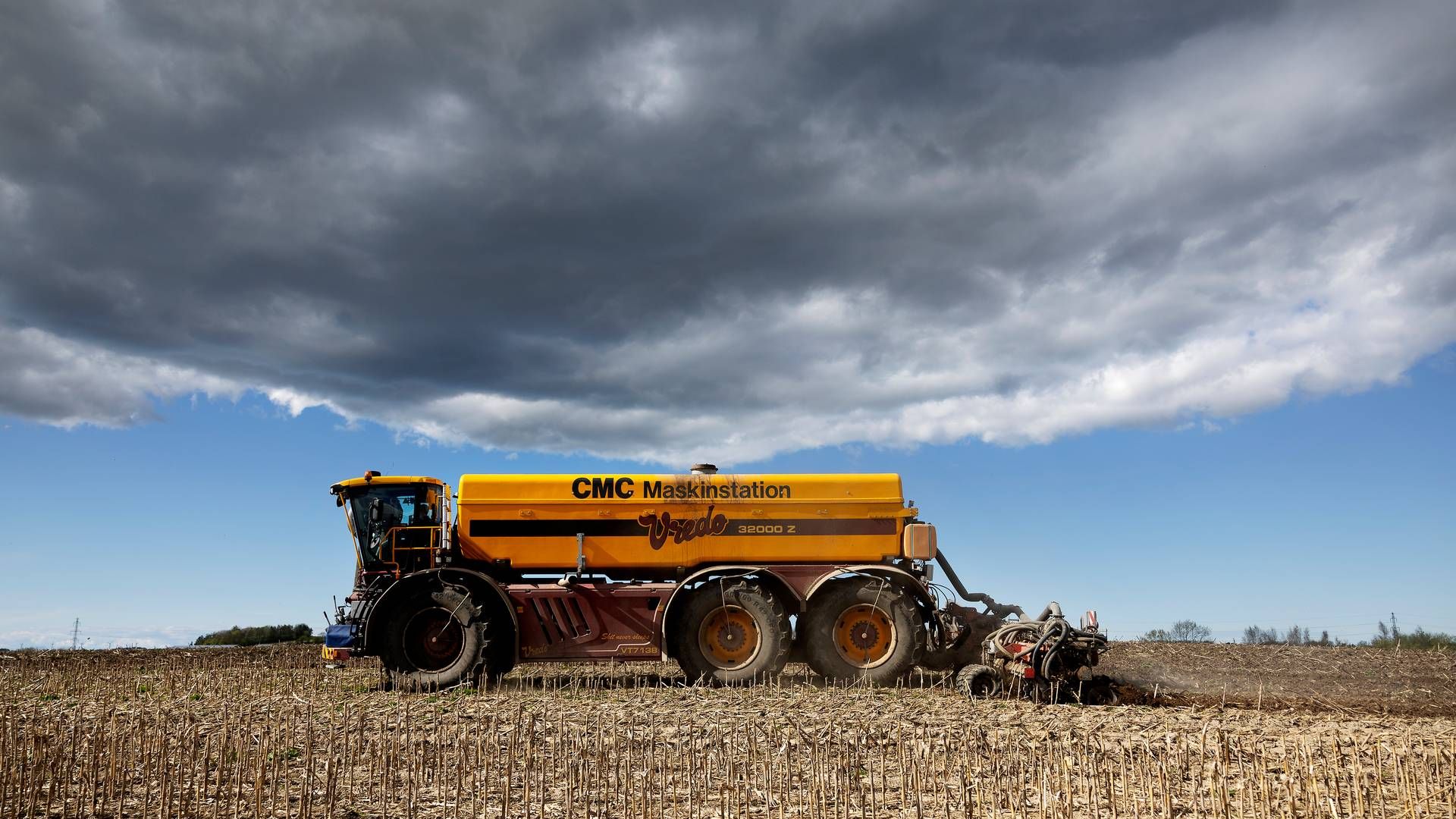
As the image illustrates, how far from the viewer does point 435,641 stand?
15.0m

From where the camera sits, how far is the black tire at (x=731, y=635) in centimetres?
1495

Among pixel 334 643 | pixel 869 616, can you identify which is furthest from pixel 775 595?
pixel 334 643

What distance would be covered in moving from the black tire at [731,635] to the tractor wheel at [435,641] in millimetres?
Result: 3011

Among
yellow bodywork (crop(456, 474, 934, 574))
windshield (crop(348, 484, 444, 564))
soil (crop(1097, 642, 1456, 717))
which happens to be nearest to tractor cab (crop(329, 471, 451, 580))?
windshield (crop(348, 484, 444, 564))

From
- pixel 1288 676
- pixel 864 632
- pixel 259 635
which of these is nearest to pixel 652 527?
pixel 864 632

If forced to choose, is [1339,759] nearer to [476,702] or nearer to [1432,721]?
Answer: [1432,721]

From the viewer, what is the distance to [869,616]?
15.4 meters

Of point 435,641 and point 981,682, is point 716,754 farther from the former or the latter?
point 435,641

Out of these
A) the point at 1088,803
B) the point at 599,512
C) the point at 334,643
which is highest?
the point at 599,512

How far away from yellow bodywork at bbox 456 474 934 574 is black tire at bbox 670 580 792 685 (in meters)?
0.77

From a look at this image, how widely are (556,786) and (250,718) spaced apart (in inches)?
143

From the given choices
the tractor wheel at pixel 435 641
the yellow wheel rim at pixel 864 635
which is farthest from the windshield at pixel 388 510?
the yellow wheel rim at pixel 864 635

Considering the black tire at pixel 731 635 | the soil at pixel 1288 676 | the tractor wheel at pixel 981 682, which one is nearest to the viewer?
the tractor wheel at pixel 981 682

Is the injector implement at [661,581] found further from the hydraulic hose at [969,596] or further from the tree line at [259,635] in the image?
the tree line at [259,635]
